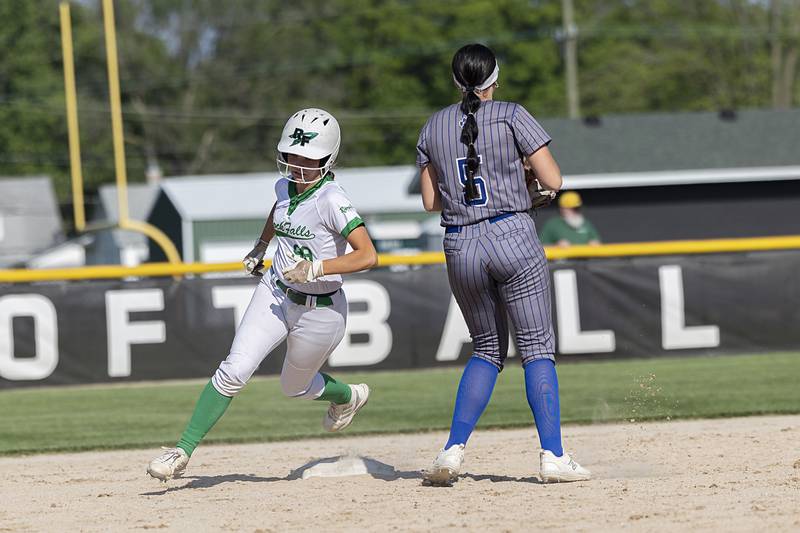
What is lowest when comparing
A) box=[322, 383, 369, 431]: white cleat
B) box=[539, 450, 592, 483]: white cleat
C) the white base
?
Answer: the white base

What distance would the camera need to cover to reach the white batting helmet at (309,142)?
6.49 meters

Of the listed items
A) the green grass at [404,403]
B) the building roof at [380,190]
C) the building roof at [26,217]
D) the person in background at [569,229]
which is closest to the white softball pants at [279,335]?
the green grass at [404,403]

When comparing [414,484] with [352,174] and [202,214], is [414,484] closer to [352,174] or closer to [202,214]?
[202,214]

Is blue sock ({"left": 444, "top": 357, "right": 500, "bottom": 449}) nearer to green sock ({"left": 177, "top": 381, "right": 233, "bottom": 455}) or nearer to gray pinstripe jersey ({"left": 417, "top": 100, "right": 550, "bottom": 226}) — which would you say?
gray pinstripe jersey ({"left": 417, "top": 100, "right": 550, "bottom": 226})

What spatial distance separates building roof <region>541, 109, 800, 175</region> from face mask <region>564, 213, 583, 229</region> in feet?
36.8

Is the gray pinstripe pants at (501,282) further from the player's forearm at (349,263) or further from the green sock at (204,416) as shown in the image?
the green sock at (204,416)

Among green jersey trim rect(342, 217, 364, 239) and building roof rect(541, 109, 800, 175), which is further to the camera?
building roof rect(541, 109, 800, 175)

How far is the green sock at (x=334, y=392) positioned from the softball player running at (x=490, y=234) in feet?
2.99

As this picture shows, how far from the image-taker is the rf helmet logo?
21.4 feet

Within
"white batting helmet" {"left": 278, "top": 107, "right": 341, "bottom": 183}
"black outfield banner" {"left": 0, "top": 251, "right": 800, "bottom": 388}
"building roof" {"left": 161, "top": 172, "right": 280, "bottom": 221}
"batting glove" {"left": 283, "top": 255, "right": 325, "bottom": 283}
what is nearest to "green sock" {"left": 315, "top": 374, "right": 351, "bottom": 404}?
"batting glove" {"left": 283, "top": 255, "right": 325, "bottom": 283}

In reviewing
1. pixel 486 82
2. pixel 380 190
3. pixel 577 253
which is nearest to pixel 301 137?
pixel 486 82

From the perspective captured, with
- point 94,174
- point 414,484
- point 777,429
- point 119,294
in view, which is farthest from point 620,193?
point 94,174

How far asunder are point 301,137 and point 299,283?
756 mm

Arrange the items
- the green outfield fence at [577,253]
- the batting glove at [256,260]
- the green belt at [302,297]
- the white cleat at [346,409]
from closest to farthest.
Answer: the green belt at [302,297] → the batting glove at [256,260] → the white cleat at [346,409] → the green outfield fence at [577,253]
